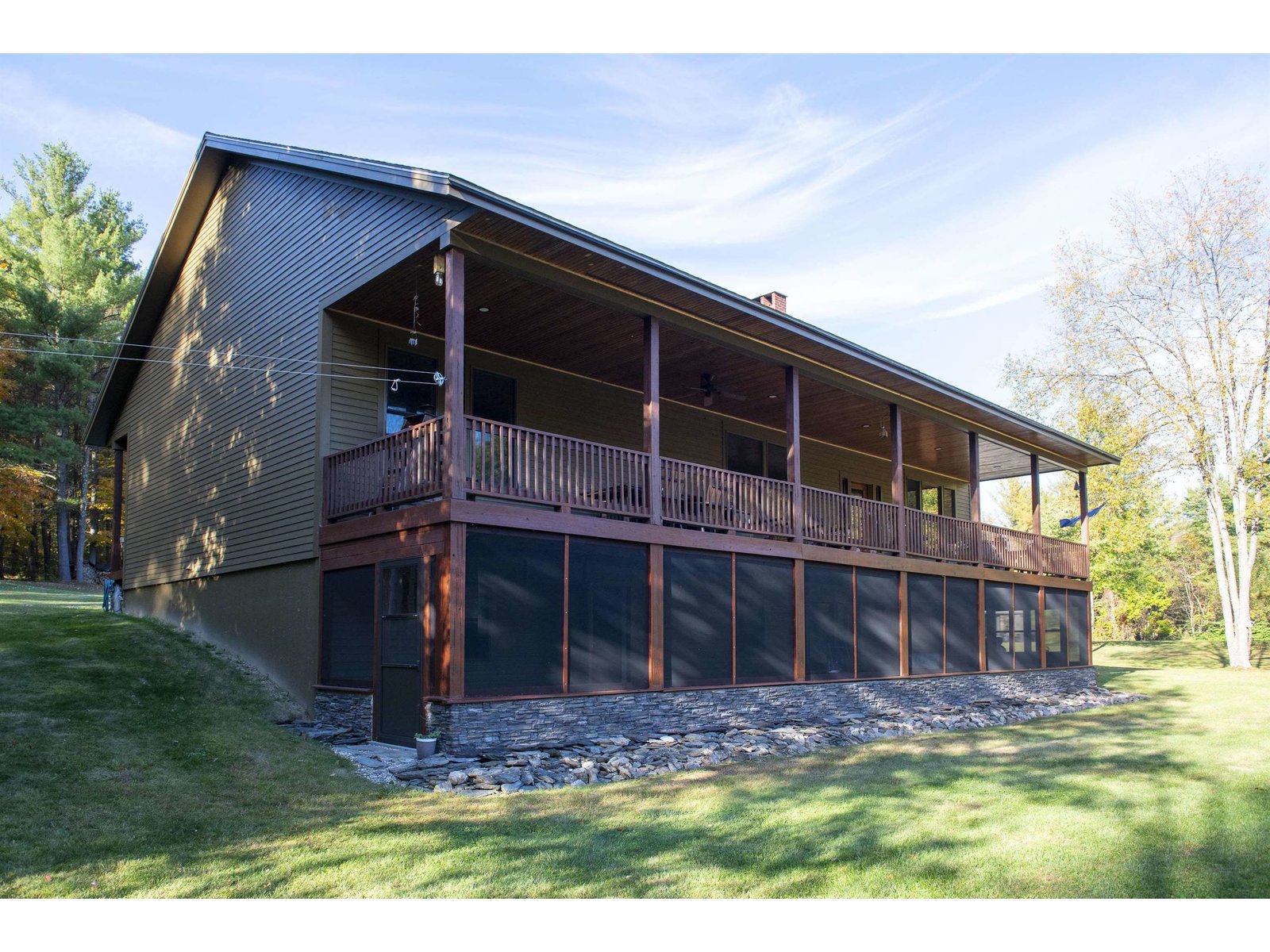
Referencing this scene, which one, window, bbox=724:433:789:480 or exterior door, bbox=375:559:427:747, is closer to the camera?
exterior door, bbox=375:559:427:747

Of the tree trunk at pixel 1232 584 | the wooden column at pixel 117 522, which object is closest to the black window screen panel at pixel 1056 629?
the tree trunk at pixel 1232 584

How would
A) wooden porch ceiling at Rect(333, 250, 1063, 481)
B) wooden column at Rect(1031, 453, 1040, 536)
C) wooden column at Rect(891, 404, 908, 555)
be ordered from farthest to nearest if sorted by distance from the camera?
wooden column at Rect(1031, 453, 1040, 536)
wooden column at Rect(891, 404, 908, 555)
wooden porch ceiling at Rect(333, 250, 1063, 481)

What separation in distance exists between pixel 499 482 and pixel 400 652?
2.19 m

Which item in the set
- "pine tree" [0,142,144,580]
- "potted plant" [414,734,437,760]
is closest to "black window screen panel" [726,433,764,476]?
"potted plant" [414,734,437,760]

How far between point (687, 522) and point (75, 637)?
8859 millimetres

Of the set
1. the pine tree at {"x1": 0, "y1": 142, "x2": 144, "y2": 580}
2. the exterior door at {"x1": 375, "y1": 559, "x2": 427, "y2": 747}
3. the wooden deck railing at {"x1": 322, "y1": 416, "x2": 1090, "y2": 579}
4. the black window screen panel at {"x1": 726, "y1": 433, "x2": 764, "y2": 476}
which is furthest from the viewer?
the pine tree at {"x1": 0, "y1": 142, "x2": 144, "y2": 580}

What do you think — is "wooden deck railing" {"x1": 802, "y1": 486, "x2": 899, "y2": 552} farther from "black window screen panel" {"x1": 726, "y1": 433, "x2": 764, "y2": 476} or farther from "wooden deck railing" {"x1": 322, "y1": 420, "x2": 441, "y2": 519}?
"wooden deck railing" {"x1": 322, "y1": 420, "x2": 441, "y2": 519}

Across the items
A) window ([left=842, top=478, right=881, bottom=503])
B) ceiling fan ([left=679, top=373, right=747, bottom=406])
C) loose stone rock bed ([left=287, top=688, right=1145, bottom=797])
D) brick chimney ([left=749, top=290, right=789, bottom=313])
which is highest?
brick chimney ([left=749, top=290, right=789, bottom=313])

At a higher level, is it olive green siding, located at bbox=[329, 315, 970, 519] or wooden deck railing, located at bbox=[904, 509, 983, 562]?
olive green siding, located at bbox=[329, 315, 970, 519]

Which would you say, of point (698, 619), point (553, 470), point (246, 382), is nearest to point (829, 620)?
point (698, 619)

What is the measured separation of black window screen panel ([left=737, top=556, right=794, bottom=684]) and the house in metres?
0.05

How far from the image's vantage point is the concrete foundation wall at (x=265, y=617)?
496 inches

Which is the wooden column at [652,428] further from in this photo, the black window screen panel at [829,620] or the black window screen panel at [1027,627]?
the black window screen panel at [1027,627]

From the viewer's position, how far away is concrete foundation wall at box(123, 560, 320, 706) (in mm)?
12602
